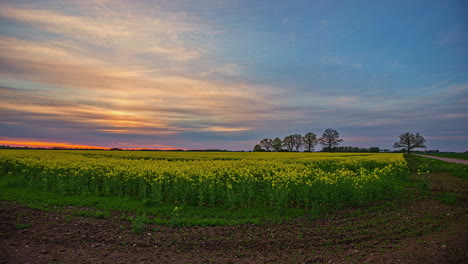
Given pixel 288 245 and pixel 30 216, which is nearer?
pixel 288 245

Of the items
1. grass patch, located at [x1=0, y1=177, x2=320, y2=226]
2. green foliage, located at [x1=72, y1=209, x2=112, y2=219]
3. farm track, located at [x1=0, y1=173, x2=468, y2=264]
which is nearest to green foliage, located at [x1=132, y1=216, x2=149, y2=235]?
farm track, located at [x1=0, y1=173, x2=468, y2=264]

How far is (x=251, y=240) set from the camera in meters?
7.84

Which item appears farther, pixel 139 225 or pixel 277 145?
pixel 277 145

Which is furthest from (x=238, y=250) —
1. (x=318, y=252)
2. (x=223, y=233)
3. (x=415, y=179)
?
(x=415, y=179)

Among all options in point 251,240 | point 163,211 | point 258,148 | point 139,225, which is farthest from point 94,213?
point 258,148

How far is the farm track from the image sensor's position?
267 inches

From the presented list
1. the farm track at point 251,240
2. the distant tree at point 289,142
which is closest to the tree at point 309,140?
the distant tree at point 289,142

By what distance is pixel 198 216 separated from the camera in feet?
34.1

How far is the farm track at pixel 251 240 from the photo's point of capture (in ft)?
22.2

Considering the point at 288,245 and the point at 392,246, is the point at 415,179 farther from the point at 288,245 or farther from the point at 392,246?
the point at 288,245

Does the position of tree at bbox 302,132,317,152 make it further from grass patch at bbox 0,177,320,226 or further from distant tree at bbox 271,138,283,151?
grass patch at bbox 0,177,320,226

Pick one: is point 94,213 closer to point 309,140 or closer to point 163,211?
point 163,211

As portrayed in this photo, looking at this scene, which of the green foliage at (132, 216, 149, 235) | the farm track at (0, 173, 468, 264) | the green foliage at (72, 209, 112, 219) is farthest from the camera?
the green foliage at (72, 209, 112, 219)

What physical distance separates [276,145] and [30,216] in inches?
4926
